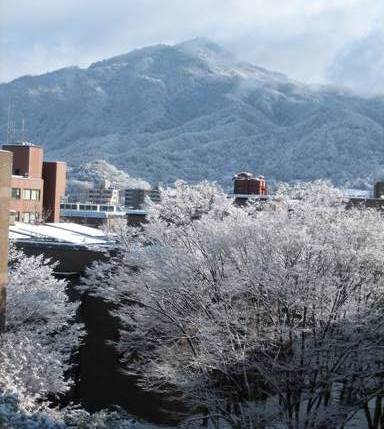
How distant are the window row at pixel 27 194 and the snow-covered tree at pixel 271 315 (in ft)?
137

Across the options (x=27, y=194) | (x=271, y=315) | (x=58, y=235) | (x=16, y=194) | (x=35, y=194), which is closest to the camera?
(x=271, y=315)

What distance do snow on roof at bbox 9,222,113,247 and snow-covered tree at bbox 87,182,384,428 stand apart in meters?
10.8

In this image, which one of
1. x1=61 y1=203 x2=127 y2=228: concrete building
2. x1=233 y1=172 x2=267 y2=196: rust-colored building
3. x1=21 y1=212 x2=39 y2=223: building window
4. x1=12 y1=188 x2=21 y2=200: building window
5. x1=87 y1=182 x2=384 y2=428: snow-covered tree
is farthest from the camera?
x1=61 y1=203 x2=127 y2=228: concrete building

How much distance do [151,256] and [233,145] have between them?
520ft

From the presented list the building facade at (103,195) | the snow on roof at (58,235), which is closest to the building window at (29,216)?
the snow on roof at (58,235)

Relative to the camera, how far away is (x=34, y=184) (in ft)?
216

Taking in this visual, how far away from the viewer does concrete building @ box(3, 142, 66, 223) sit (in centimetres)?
6306

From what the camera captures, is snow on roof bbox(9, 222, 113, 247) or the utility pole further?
snow on roof bbox(9, 222, 113, 247)

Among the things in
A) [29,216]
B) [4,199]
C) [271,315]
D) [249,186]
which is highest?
[249,186]

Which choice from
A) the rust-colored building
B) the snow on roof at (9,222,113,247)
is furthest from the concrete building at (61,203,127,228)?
the snow on roof at (9,222,113,247)

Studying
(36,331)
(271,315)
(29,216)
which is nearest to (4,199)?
(36,331)

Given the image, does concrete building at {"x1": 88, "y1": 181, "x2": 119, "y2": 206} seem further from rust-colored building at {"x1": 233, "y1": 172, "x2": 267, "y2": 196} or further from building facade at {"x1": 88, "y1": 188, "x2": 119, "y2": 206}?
rust-colored building at {"x1": 233, "y1": 172, "x2": 267, "y2": 196}

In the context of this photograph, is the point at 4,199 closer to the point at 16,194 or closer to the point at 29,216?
the point at 16,194

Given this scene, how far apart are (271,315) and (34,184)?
49.6 meters
